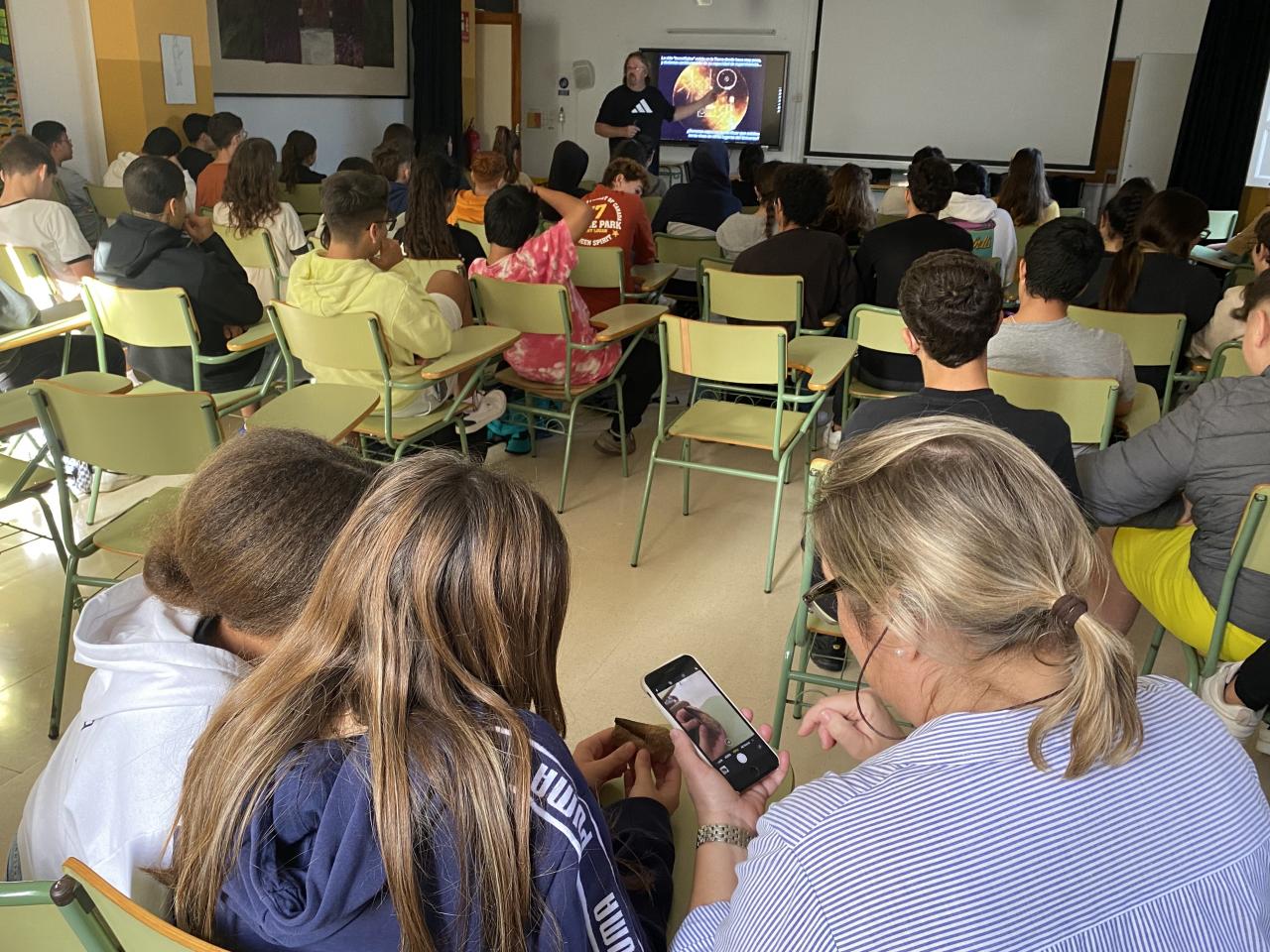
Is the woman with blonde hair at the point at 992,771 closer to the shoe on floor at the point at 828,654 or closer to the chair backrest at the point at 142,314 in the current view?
the shoe on floor at the point at 828,654

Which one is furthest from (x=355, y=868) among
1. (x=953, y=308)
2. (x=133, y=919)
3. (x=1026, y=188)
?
(x=1026, y=188)

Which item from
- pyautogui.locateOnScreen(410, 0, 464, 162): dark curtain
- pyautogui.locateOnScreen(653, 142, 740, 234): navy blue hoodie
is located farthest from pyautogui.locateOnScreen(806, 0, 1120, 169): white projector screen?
pyautogui.locateOnScreen(653, 142, 740, 234): navy blue hoodie

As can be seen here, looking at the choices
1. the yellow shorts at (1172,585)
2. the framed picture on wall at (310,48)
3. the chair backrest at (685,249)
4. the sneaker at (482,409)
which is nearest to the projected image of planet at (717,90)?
the framed picture on wall at (310,48)

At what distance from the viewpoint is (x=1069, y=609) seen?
92 centimetres

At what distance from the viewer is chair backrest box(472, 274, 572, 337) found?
11.4ft

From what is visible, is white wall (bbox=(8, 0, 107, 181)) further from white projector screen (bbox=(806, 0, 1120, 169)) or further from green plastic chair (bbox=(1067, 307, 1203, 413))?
white projector screen (bbox=(806, 0, 1120, 169))

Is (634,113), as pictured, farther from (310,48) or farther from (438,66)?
(310,48)

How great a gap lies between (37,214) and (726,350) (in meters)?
3.19

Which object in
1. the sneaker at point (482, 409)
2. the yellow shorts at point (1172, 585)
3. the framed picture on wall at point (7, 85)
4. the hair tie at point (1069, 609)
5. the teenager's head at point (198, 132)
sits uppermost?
the framed picture on wall at point (7, 85)

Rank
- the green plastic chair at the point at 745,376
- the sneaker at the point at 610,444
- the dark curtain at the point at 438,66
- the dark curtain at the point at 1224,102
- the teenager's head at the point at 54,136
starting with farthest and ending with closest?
the dark curtain at the point at 438,66 < the dark curtain at the point at 1224,102 < the teenager's head at the point at 54,136 < the sneaker at the point at 610,444 < the green plastic chair at the point at 745,376

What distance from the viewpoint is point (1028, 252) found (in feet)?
9.16

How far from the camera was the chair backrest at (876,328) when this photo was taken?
11.5ft

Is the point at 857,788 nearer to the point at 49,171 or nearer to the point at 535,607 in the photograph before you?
the point at 535,607

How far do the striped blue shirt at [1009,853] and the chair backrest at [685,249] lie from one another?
4.38 meters
